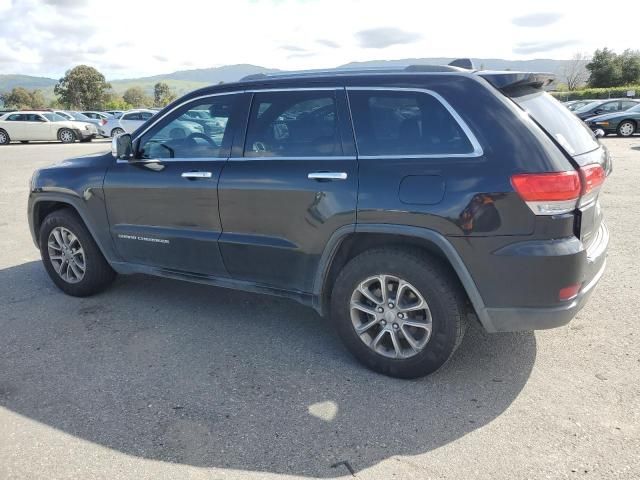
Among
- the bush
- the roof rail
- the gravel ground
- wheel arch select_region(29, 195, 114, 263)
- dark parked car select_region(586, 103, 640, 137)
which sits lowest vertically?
the gravel ground

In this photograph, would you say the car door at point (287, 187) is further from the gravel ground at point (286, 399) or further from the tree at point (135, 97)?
the tree at point (135, 97)

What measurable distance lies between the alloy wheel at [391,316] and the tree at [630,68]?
2237 inches

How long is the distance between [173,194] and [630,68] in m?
57.1

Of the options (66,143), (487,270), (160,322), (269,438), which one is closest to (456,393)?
(487,270)

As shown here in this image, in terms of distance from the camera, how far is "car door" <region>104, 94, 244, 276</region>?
12.4ft

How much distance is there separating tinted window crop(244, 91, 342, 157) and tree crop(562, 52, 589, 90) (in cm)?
6658

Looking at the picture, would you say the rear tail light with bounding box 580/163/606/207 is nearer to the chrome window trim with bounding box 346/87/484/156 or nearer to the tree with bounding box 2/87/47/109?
the chrome window trim with bounding box 346/87/484/156

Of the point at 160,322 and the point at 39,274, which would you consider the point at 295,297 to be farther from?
the point at 39,274

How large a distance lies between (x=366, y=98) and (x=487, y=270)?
128cm

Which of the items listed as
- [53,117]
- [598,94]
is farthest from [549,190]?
[598,94]

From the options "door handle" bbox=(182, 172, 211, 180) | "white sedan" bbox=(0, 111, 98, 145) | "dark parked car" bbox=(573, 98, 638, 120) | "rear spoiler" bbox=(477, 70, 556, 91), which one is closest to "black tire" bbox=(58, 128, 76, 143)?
"white sedan" bbox=(0, 111, 98, 145)

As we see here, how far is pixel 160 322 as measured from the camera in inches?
167

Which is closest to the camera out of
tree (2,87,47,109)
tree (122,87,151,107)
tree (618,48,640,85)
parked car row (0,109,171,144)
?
parked car row (0,109,171,144)

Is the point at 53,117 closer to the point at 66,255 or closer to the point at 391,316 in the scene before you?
the point at 66,255
